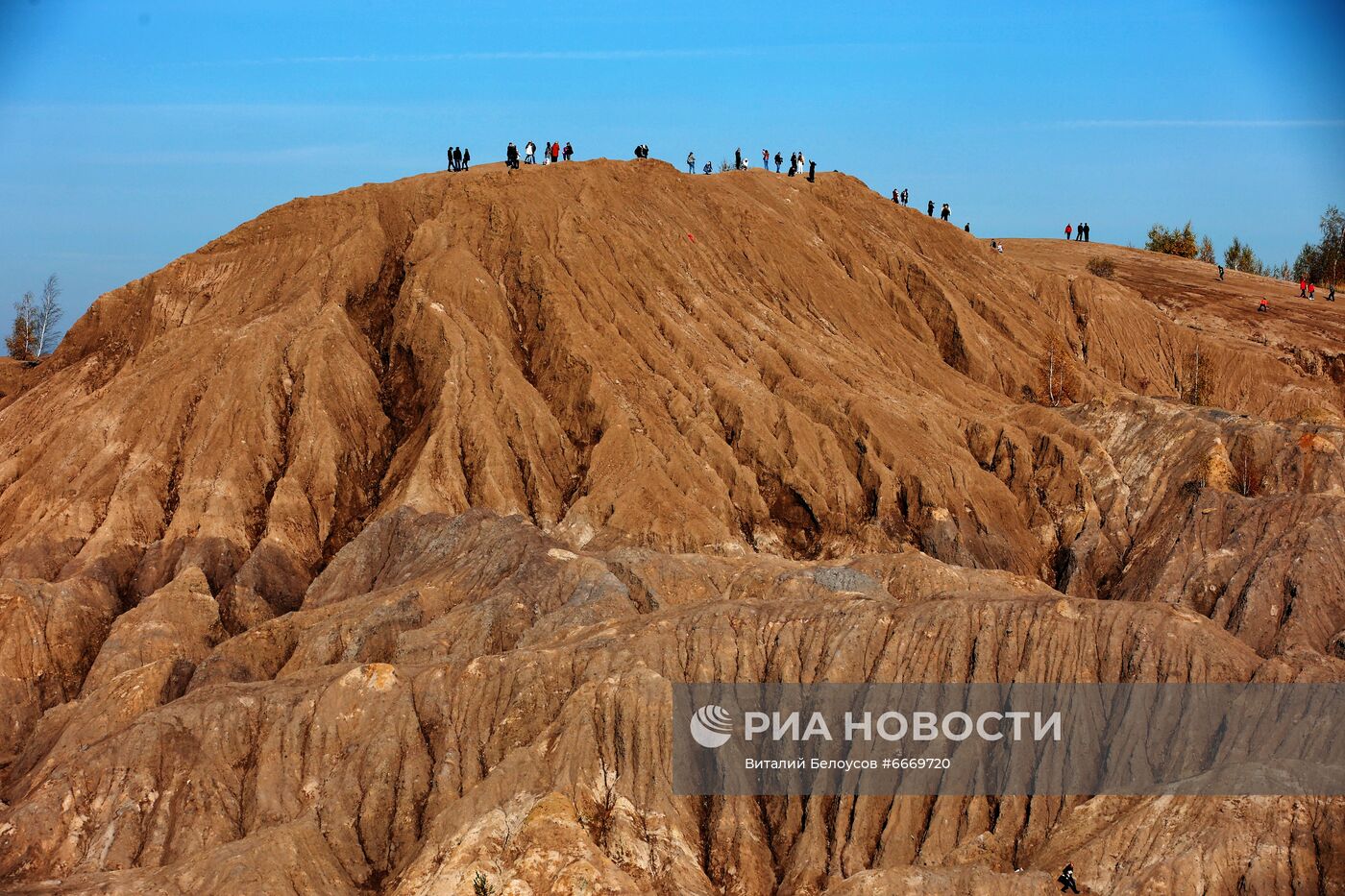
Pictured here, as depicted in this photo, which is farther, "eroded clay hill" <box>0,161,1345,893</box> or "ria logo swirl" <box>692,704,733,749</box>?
"ria logo swirl" <box>692,704,733,749</box>

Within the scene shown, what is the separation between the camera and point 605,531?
8088cm

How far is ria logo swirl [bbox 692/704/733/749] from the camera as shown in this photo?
56188 millimetres

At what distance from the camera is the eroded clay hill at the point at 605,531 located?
53.1 metres

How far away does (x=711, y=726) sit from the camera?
56.6 metres

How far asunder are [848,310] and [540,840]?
61.3 m

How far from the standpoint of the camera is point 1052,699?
5538 centimetres

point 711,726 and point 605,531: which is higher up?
point 605,531

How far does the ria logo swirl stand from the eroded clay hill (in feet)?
4.14

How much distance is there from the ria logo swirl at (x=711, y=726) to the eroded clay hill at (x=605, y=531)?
1262 mm

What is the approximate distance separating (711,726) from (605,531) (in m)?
25.2

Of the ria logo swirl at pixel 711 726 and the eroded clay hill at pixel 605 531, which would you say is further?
the ria logo swirl at pixel 711 726

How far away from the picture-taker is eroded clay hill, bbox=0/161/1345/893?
53125 mm

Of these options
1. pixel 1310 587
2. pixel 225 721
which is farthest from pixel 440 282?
pixel 1310 587

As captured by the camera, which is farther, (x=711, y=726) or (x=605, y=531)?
(x=605, y=531)
